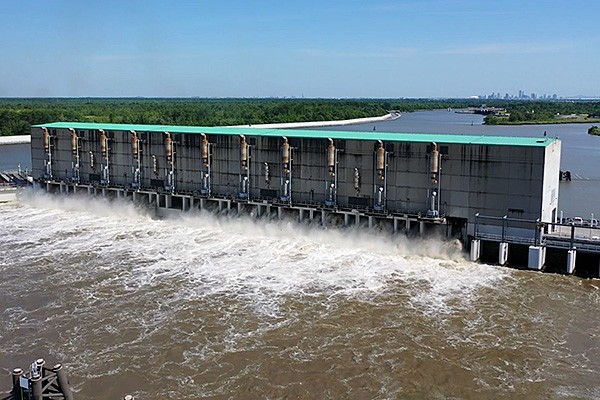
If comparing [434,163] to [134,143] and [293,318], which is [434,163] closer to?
[293,318]

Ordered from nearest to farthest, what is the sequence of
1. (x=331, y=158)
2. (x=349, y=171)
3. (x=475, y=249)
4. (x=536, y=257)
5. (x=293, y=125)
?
1. (x=536, y=257)
2. (x=475, y=249)
3. (x=349, y=171)
4. (x=331, y=158)
5. (x=293, y=125)

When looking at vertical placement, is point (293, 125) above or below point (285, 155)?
below

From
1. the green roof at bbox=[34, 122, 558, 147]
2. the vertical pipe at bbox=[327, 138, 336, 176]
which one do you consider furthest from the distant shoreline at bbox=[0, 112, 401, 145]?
the vertical pipe at bbox=[327, 138, 336, 176]

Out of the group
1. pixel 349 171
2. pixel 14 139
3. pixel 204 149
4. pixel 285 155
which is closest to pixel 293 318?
pixel 349 171

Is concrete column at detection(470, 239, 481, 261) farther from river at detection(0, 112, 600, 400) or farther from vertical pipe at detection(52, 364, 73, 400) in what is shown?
vertical pipe at detection(52, 364, 73, 400)

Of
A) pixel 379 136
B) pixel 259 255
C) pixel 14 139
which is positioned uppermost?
pixel 379 136

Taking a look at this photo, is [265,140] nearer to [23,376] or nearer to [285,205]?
[285,205]

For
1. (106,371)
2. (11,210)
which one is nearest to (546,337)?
(106,371)
